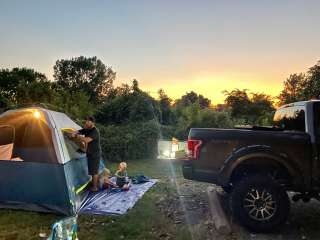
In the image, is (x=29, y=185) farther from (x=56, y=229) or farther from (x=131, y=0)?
(x=131, y=0)

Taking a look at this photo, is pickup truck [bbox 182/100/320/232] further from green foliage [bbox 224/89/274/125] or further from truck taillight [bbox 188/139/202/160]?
green foliage [bbox 224/89/274/125]

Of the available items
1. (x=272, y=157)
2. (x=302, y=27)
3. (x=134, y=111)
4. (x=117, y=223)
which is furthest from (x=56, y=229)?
(x=134, y=111)

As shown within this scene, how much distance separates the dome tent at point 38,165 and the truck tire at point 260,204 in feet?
9.21

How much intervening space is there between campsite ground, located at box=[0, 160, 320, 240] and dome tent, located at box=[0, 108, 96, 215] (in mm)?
284

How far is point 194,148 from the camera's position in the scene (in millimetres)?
5398

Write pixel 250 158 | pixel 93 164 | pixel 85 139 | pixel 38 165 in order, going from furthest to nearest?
pixel 93 164, pixel 85 139, pixel 38 165, pixel 250 158

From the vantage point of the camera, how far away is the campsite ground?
4898 mm

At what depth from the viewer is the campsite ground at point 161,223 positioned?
4.90m

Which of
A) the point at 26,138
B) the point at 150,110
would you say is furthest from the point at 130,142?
the point at 26,138

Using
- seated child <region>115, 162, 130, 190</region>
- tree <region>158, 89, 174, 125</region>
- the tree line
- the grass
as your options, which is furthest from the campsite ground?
tree <region>158, 89, 174, 125</region>

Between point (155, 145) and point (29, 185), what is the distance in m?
7.74

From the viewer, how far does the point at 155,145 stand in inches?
529

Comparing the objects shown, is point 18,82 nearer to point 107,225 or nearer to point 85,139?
Answer: point 85,139

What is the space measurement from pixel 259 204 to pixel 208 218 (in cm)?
102
